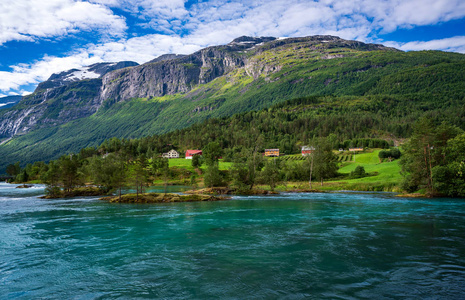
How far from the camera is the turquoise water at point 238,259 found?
14.0m

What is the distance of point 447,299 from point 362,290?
11.6 feet

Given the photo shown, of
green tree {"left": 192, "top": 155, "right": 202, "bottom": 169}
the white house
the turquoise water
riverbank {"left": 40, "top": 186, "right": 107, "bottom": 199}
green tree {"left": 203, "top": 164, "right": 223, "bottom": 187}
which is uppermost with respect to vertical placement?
the white house

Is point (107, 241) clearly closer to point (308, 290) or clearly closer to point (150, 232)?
point (150, 232)

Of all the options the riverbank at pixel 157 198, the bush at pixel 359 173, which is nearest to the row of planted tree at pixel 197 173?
the riverbank at pixel 157 198

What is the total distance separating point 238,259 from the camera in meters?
19.2

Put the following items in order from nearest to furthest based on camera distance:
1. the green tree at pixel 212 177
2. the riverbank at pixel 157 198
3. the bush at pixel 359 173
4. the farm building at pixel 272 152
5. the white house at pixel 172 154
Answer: the riverbank at pixel 157 198, the green tree at pixel 212 177, the bush at pixel 359 173, the farm building at pixel 272 152, the white house at pixel 172 154

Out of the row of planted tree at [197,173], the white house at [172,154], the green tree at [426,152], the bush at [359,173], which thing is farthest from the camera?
the white house at [172,154]

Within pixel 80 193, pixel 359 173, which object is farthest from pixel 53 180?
pixel 359 173

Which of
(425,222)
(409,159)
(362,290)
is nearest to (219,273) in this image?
(362,290)

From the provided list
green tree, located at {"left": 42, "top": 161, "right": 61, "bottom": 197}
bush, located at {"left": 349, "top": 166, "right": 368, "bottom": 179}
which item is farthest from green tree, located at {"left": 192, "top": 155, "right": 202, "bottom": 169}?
bush, located at {"left": 349, "top": 166, "right": 368, "bottom": 179}

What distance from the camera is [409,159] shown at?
63750mm

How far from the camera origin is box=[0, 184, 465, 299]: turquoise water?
14.0 metres

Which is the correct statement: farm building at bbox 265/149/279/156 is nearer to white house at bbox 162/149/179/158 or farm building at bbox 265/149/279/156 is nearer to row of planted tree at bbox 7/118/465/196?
white house at bbox 162/149/179/158

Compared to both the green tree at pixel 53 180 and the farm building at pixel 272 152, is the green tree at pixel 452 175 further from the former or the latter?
the farm building at pixel 272 152
